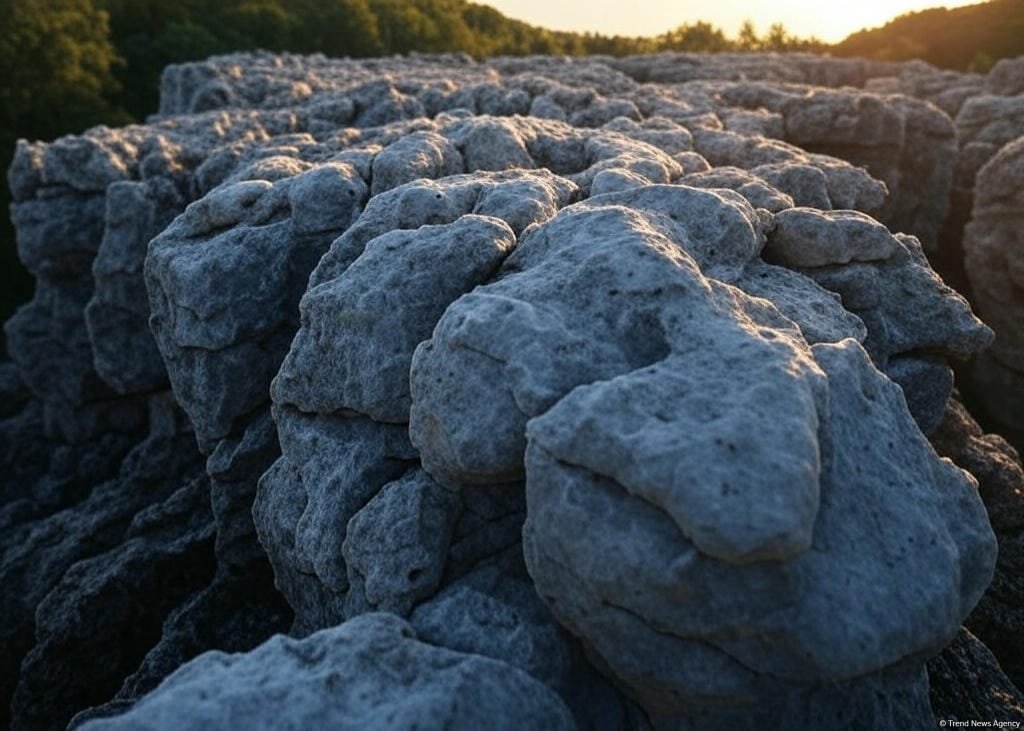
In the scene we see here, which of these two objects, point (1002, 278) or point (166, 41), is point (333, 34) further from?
point (1002, 278)

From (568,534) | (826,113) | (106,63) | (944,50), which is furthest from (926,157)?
(944,50)

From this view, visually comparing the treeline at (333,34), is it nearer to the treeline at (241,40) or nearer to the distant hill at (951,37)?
the treeline at (241,40)

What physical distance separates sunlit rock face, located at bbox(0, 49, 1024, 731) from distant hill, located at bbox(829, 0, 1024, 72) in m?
29.1

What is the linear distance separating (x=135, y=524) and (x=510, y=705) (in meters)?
7.06

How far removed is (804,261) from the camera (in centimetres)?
689

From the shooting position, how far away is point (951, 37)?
39062mm

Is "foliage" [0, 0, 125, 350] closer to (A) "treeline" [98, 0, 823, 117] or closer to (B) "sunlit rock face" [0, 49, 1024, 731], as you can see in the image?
(A) "treeline" [98, 0, 823, 117]

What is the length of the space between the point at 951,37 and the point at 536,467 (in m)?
42.4

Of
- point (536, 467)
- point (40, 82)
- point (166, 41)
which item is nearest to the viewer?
point (536, 467)

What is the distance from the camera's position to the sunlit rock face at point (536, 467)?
400cm

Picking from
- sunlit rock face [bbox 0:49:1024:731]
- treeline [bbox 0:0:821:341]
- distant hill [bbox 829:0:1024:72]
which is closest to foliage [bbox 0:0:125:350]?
treeline [bbox 0:0:821:341]

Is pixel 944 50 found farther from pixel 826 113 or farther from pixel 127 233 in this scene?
pixel 127 233

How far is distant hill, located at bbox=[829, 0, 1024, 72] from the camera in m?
34.4

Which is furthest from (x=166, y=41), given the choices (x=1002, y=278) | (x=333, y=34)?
(x=1002, y=278)
